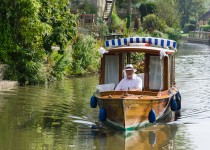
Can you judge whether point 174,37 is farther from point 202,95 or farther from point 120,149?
point 120,149

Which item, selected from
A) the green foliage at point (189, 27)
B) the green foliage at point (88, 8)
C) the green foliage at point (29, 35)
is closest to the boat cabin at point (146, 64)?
the green foliage at point (29, 35)

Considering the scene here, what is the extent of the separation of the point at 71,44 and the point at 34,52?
17.1 feet

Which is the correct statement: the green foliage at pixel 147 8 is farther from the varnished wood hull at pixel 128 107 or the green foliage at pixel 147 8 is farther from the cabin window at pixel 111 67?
the varnished wood hull at pixel 128 107

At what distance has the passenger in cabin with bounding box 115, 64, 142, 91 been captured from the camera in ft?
56.9

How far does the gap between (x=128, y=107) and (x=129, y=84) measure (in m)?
1.74

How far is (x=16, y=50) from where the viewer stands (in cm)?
2633

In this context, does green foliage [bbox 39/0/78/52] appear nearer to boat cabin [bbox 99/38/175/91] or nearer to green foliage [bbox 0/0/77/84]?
green foliage [bbox 0/0/77/84]

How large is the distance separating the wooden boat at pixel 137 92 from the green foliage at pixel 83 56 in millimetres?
10728

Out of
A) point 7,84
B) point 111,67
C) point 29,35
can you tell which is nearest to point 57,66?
point 29,35

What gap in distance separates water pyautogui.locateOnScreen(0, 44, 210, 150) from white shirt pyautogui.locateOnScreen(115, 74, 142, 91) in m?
1.31

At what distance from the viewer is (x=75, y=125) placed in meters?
17.5

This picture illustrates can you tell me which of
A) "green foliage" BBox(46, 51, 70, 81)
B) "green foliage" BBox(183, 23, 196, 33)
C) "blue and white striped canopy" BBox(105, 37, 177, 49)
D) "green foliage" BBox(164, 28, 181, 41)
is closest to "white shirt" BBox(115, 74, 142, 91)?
"blue and white striped canopy" BBox(105, 37, 177, 49)

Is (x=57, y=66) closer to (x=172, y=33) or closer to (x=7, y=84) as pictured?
(x=7, y=84)

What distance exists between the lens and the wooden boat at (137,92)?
52.6 ft
